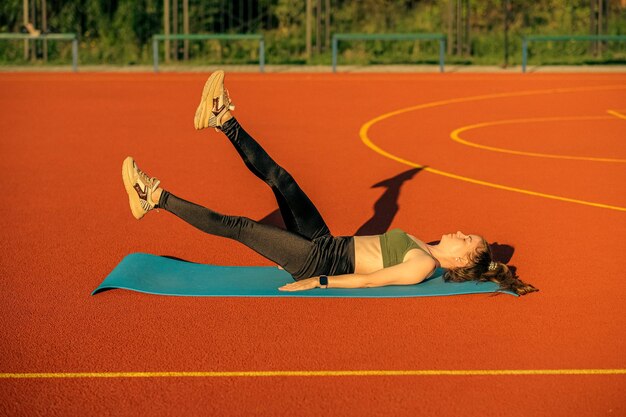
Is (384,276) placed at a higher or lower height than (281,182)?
lower

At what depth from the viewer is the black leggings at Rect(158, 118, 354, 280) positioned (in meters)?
7.00

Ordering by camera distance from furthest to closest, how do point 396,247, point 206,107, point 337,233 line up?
point 337,233
point 206,107
point 396,247

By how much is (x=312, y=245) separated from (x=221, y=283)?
0.67 metres

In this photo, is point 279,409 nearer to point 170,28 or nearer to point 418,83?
point 418,83

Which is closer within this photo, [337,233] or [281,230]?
[281,230]

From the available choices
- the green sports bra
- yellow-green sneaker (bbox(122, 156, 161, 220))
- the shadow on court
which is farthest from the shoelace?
the shadow on court

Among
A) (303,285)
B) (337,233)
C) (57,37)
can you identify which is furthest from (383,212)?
(57,37)

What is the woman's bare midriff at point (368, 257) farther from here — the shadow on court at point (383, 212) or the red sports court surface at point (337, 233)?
the shadow on court at point (383, 212)

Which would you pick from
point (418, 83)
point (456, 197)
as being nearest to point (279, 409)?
point (456, 197)

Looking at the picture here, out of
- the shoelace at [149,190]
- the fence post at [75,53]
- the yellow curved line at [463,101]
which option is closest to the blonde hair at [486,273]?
the shoelace at [149,190]

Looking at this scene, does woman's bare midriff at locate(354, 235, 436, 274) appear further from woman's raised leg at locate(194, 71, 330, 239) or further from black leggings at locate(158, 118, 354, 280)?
woman's raised leg at locate(194, 71, 330, 239)

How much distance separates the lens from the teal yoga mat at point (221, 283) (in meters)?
7.01

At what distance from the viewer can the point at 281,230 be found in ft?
23.3

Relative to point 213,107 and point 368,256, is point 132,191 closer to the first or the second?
point 213,107
